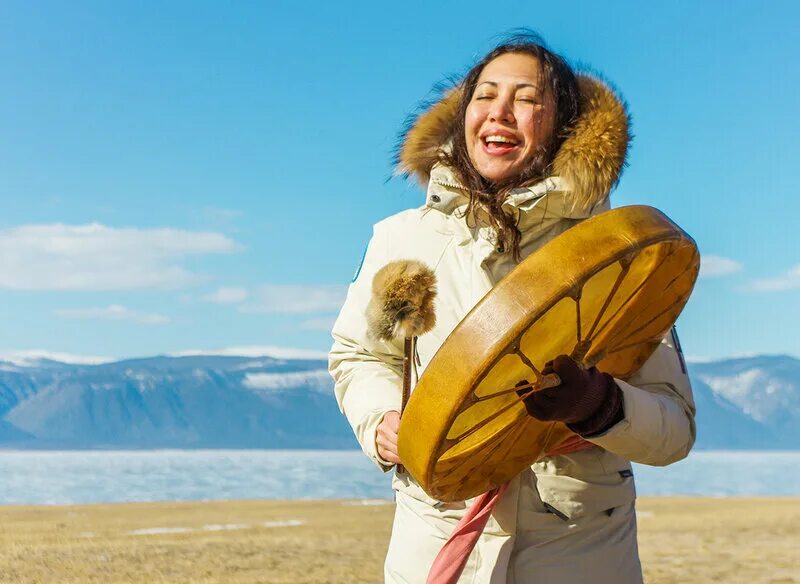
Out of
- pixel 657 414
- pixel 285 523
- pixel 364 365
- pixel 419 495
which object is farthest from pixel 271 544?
pixel 657 414

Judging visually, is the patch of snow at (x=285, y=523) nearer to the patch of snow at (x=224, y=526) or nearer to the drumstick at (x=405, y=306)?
the patch of snow at (x=224, y=526)

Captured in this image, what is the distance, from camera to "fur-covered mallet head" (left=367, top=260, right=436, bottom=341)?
258 cm

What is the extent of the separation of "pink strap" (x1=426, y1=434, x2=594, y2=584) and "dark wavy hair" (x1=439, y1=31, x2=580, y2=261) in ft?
1.68

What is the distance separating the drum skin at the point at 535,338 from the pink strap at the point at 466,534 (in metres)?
0.02

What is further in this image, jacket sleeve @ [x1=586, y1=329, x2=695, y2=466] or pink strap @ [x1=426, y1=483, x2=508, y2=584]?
pink strap @ [x1=426, y1=483, x2=508, y2=584]

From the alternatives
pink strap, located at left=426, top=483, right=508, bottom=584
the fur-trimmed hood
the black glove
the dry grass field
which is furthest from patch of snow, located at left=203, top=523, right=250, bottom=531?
the black glove

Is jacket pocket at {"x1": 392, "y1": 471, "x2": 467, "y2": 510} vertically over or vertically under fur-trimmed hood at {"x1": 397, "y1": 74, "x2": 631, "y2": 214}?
under

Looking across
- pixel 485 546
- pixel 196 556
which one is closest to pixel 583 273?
pixel 485 546

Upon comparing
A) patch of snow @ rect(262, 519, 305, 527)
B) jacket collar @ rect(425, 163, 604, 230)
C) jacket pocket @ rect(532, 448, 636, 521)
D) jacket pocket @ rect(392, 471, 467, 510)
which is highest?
jacket collar @ rect(425, 163, 604, 230)

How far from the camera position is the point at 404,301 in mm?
2582

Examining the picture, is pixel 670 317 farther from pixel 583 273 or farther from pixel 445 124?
pixel 445 124

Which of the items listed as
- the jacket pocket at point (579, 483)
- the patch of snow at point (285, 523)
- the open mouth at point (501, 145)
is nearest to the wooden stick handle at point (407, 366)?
the jacket pocket at point (579, 483)

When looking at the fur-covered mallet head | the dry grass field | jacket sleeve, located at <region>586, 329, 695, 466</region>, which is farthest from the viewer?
the dry grass field

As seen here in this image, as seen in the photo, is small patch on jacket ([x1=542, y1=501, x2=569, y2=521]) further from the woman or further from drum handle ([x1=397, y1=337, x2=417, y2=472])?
drum handle ([x1=397, y1=337, x2=417, y2=472])
